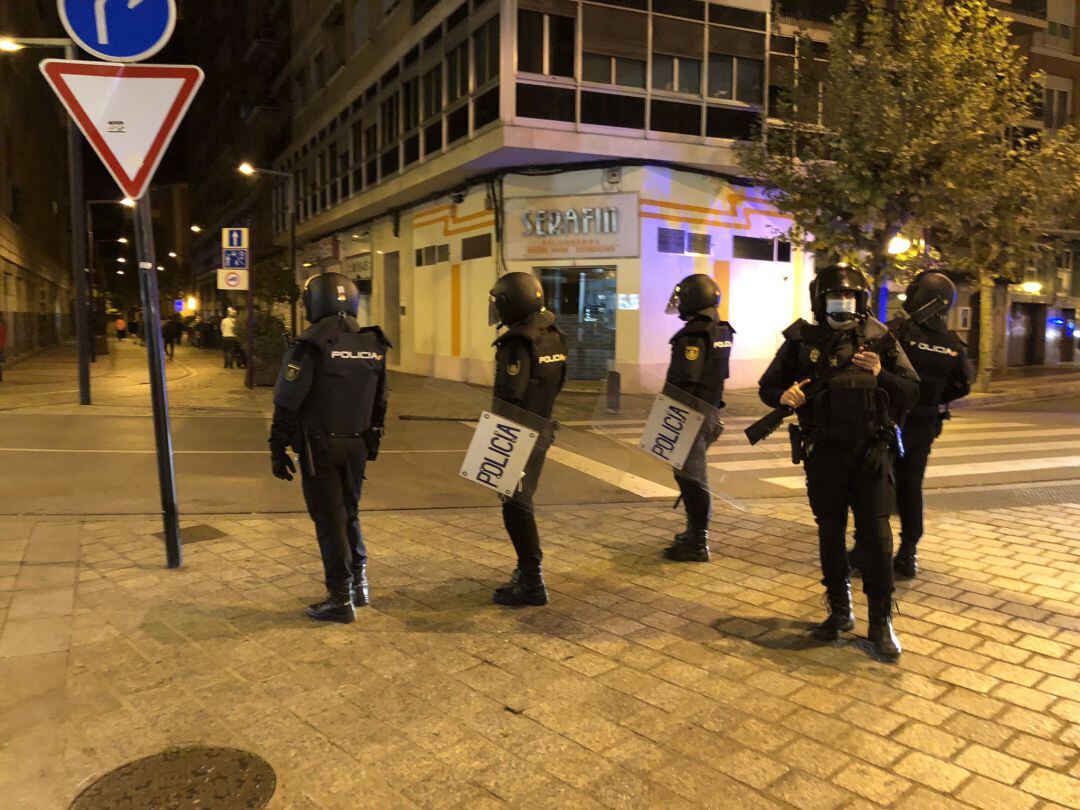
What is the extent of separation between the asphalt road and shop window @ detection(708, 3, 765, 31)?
10149 millimetres

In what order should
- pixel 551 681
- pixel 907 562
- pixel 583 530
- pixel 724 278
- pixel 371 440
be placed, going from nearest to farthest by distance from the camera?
pixel 551 681 < pixel 371 440 < pixel 907 562 < pixel 583 530 < pixel 724 278

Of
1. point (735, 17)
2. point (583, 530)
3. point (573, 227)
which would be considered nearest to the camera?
point (583, 530)

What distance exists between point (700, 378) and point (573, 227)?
13.2m

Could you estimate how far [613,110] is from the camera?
17391 millimetres

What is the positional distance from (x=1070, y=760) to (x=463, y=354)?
1843 centimetres

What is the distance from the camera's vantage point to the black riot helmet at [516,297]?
14.7ft

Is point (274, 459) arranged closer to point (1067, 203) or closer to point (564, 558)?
point (564, 558)

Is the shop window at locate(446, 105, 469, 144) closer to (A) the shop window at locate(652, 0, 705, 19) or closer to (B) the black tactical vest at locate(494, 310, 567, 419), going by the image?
(A) the shop window at locate(652, 0, 705, 19)

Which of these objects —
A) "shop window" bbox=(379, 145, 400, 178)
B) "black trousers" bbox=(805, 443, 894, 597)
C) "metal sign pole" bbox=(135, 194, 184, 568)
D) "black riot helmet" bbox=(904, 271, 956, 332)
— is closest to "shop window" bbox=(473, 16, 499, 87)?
"shop window" bbox=(379, 145, 400, 178)

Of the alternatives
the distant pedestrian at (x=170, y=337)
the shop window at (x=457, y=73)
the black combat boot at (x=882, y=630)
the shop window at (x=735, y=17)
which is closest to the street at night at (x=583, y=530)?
the black combat boot at (x=882, y=630)

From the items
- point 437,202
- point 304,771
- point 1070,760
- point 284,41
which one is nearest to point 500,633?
point 304,771

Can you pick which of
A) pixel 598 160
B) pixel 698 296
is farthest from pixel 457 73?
pixel 698 296

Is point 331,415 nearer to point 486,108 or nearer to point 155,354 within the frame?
point 155,354

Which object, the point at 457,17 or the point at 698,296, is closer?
the point at 698,296
